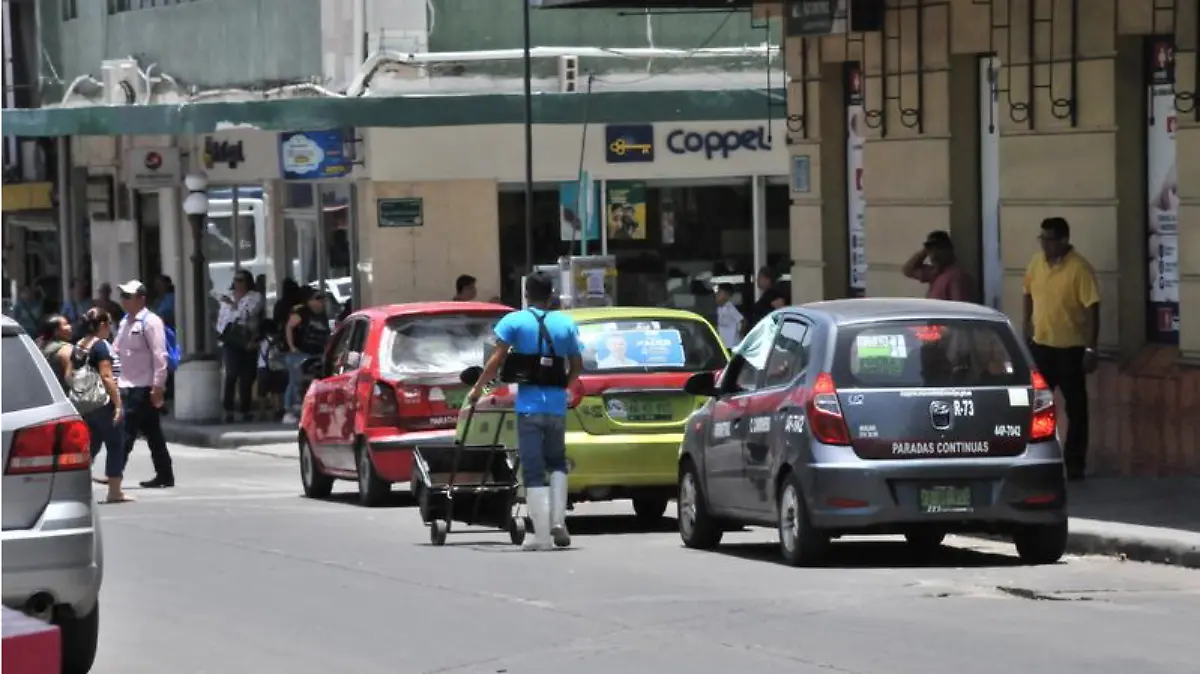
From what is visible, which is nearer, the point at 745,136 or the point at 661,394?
the point at 661,394

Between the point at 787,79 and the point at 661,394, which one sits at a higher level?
the point at 787,79

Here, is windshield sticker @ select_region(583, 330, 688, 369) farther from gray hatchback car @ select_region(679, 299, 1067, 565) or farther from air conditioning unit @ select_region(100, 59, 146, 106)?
air conditioning unit @ select_region(100, 59, 146, 106)

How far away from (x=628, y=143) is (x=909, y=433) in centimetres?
1751

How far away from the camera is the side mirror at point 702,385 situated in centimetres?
1434

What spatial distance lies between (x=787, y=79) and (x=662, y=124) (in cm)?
726

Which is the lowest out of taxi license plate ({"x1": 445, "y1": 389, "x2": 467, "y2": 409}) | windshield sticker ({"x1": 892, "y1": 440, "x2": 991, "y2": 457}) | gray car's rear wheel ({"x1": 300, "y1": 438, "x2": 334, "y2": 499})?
gray car's rear wheel ({"x1": 300, "y1": 438, "x2": 334, "y2": 499})

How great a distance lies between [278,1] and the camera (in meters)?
30.4

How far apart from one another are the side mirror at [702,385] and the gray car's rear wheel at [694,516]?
494 mm

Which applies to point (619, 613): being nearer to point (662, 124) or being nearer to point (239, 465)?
point (239, 465)

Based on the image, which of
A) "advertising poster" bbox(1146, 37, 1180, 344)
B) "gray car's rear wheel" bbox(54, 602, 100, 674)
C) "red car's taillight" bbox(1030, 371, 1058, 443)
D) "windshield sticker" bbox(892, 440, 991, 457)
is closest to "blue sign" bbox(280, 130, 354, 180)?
"advertising poster" bbox(1146, 37, 1180, 344)

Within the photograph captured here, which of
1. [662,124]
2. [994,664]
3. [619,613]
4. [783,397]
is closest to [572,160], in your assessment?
[662,124]

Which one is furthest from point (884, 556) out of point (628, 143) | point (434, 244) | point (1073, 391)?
point (628, 143)

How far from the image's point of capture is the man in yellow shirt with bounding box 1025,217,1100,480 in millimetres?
16938

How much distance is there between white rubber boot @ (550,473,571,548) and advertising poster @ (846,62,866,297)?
7.77 m
